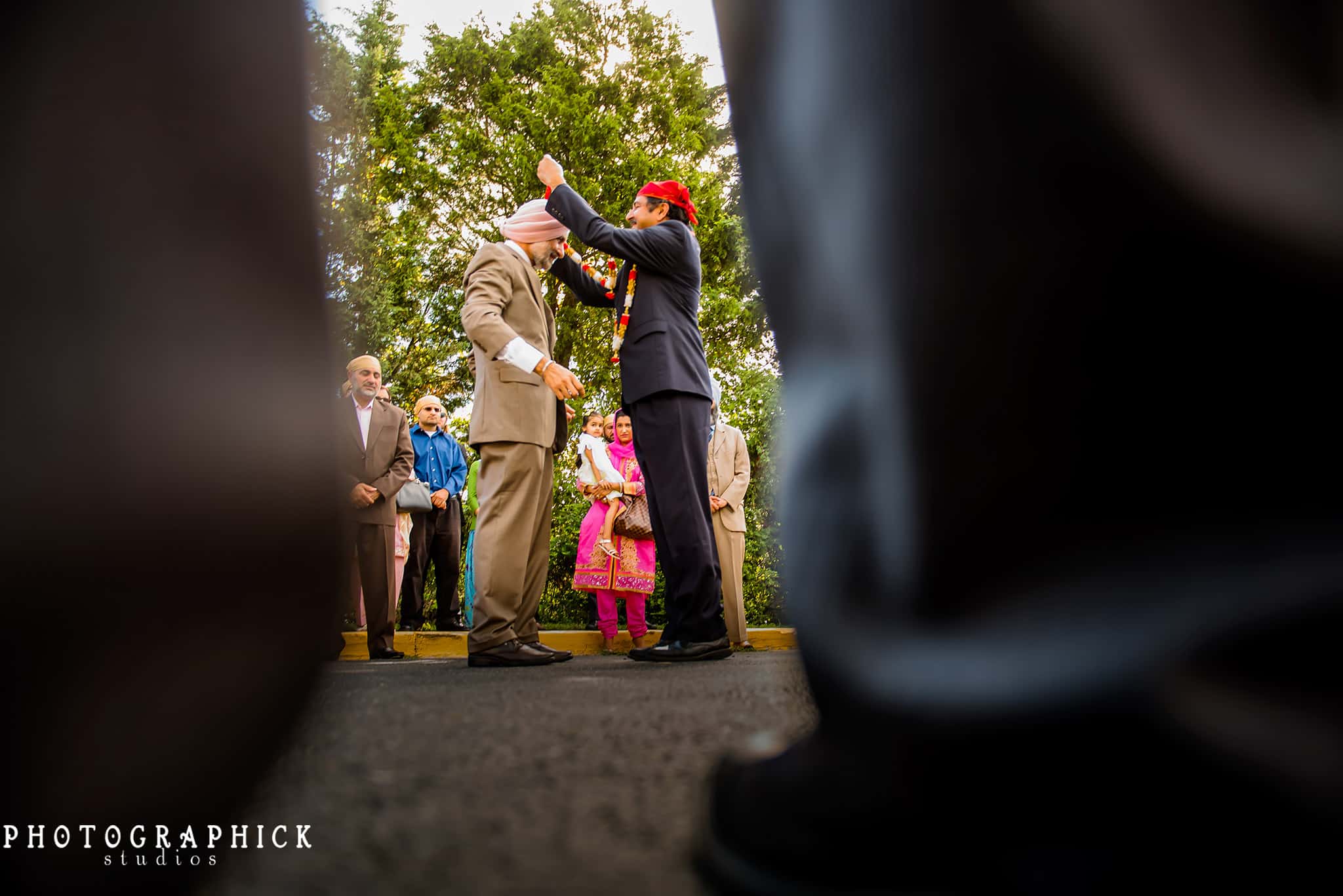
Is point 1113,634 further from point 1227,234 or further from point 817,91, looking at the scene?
point 817,91

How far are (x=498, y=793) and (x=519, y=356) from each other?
110 inches

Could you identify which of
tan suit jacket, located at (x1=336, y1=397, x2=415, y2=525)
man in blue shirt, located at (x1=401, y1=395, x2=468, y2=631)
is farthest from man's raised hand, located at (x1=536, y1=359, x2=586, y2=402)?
man in blue shirt, located at (x1=401, y1=395, x2=468, y2=631)

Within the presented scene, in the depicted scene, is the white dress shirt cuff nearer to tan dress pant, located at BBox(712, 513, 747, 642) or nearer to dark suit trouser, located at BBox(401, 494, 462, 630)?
tan dress pant, located at BBox(712, 513, 747, 642)

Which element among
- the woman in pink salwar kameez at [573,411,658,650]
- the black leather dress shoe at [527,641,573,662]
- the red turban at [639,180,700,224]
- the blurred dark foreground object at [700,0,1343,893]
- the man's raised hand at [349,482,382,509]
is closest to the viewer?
the blurred dark foreground object at [700,0,1343,893]

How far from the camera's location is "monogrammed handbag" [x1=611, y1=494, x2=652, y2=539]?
5.95 meters

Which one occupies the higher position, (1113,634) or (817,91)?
Result: (817,91)

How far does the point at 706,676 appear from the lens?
8.89ft

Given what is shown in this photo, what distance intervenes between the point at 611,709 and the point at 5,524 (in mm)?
1269

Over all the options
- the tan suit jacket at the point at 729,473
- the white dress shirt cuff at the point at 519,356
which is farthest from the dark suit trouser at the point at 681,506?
the tan suit jacket at the point at 729,473

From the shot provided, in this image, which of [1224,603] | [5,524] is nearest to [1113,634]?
[1224,603]

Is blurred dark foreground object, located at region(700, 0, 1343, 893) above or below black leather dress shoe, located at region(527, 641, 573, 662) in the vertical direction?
above

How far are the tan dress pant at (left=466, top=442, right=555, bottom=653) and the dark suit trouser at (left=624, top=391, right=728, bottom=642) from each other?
50 cm

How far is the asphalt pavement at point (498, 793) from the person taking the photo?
72cm

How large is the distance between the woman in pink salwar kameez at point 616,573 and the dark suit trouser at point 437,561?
1.60 meters
